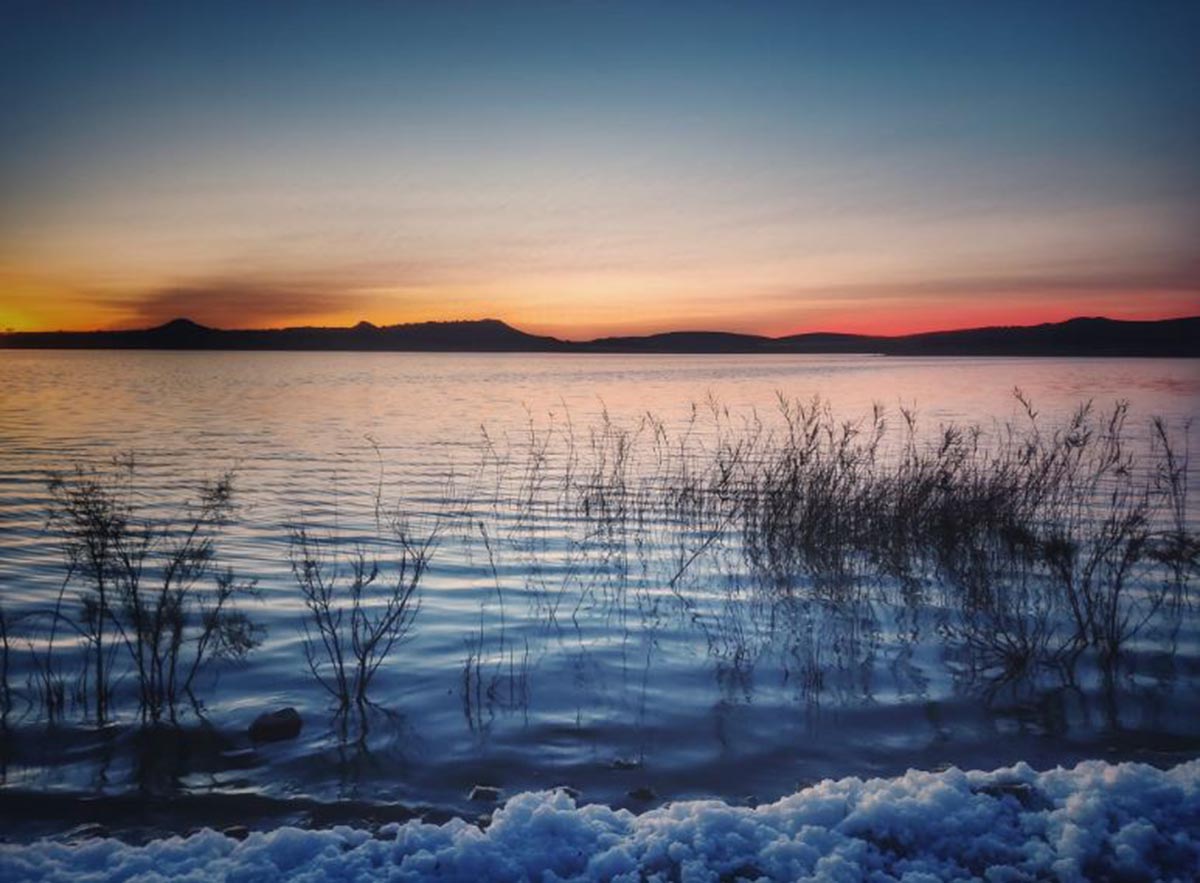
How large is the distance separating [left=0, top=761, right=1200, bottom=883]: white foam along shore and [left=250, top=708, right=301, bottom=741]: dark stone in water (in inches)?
69.6

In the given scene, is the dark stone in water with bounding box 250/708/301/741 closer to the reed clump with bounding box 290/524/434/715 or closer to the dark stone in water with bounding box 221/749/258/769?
the dark stone in water with bounding box 221/749/258/769

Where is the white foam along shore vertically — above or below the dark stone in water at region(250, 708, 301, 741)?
above

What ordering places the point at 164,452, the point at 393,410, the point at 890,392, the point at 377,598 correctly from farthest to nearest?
the point at 890,392 < the point at 393,410 < the point at 164,452 < the point at 377,598

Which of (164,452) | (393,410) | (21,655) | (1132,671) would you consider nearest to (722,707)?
(1132,671)

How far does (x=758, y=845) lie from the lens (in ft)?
13.5

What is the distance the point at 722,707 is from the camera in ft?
21.9

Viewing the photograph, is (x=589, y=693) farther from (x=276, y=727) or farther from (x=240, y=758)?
(x=240, y=758)

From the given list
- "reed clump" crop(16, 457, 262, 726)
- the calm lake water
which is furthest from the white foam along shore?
"reed clump" crop(16, 457, 262, 726)

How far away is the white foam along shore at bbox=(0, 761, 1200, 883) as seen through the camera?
3.90 metres

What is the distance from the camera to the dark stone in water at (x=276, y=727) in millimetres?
6043

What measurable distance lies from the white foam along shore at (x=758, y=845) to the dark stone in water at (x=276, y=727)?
1.77 meters

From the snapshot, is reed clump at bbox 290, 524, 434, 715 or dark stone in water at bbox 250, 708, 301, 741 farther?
reed clump at bbox 290, 524, 434, 715

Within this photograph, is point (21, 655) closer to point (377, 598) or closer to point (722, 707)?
point (377, 598)

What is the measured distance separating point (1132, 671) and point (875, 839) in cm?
470
